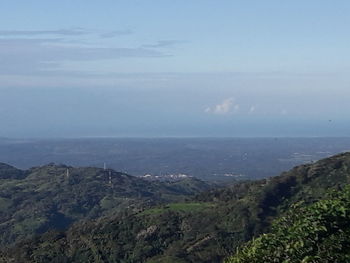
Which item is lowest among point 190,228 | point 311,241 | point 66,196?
point 66,196

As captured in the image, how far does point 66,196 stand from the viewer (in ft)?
560

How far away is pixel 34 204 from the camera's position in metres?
161

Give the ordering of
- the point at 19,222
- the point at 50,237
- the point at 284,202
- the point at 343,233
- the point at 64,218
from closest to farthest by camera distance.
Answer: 1. the point at 343,233
2. the point at 284,202
3. the point at 50,237
4. the point at 19,222
5. the point at 64,218

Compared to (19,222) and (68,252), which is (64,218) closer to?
(19,222)

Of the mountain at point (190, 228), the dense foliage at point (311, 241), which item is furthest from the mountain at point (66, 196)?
the dense foliage at point (311, 241)

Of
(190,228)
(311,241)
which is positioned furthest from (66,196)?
(311,241)

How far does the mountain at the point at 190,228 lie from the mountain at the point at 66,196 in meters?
44.5

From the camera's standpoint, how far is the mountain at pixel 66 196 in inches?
5733

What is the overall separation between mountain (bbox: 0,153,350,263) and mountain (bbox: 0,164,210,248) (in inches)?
1753

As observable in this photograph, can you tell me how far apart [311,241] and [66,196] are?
152 meters

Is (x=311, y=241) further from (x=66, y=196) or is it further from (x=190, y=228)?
(x=66, y=196)

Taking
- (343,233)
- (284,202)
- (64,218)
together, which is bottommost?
(64,218)

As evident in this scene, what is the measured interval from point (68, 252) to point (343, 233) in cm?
6606

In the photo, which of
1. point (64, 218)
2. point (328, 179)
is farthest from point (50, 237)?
point (64, 218)
